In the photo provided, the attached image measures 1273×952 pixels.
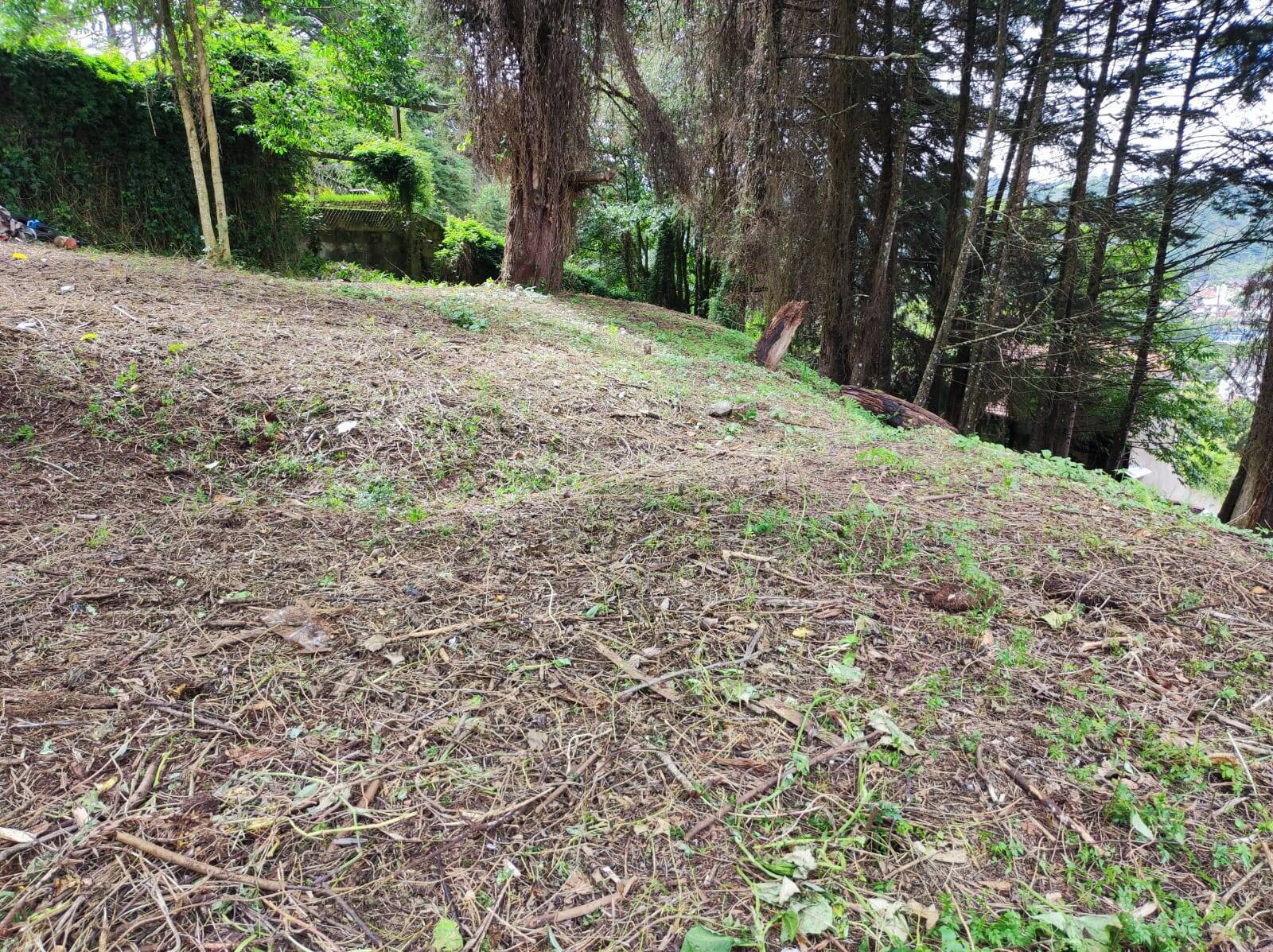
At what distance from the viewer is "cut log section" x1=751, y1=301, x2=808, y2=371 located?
7.43m

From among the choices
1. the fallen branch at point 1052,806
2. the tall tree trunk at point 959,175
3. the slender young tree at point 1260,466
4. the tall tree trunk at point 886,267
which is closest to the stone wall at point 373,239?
the tall tree trunk at point 886,267

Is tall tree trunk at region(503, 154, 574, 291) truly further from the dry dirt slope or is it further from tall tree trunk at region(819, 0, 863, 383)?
the dry dirt slope

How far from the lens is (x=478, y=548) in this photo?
2.61m

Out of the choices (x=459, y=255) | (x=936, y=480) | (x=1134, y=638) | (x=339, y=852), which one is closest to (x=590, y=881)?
(x=339, y=852)

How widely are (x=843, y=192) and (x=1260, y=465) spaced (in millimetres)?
5902

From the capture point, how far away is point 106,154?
8750mm

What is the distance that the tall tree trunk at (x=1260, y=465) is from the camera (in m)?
6.68

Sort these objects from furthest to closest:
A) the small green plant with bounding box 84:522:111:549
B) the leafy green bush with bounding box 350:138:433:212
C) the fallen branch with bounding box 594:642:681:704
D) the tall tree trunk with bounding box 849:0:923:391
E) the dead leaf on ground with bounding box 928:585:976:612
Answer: the leafy green bush with bounding box 350:138:433:212 → the tall tree trunk with bounding box 849:0:923:391 → the small green plant with bounding box 84:522:111:549 → the dead leaf on ground with bounding box 928:585:976:612 → the fallen branch with bounding box 594:642:681:704

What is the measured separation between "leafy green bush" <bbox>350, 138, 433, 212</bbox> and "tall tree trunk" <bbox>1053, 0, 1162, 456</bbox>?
12.2 m

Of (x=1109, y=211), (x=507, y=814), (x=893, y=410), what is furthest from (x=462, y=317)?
(x=1109, y=211)

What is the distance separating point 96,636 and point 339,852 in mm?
1236

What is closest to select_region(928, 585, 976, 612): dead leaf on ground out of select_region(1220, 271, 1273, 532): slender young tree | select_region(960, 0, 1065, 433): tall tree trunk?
select_region(1220, 271, 1273, 532): slender young tree

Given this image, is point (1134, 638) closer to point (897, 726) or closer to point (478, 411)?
point (897, 726)

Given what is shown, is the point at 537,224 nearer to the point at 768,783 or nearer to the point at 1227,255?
the point at 768,783
